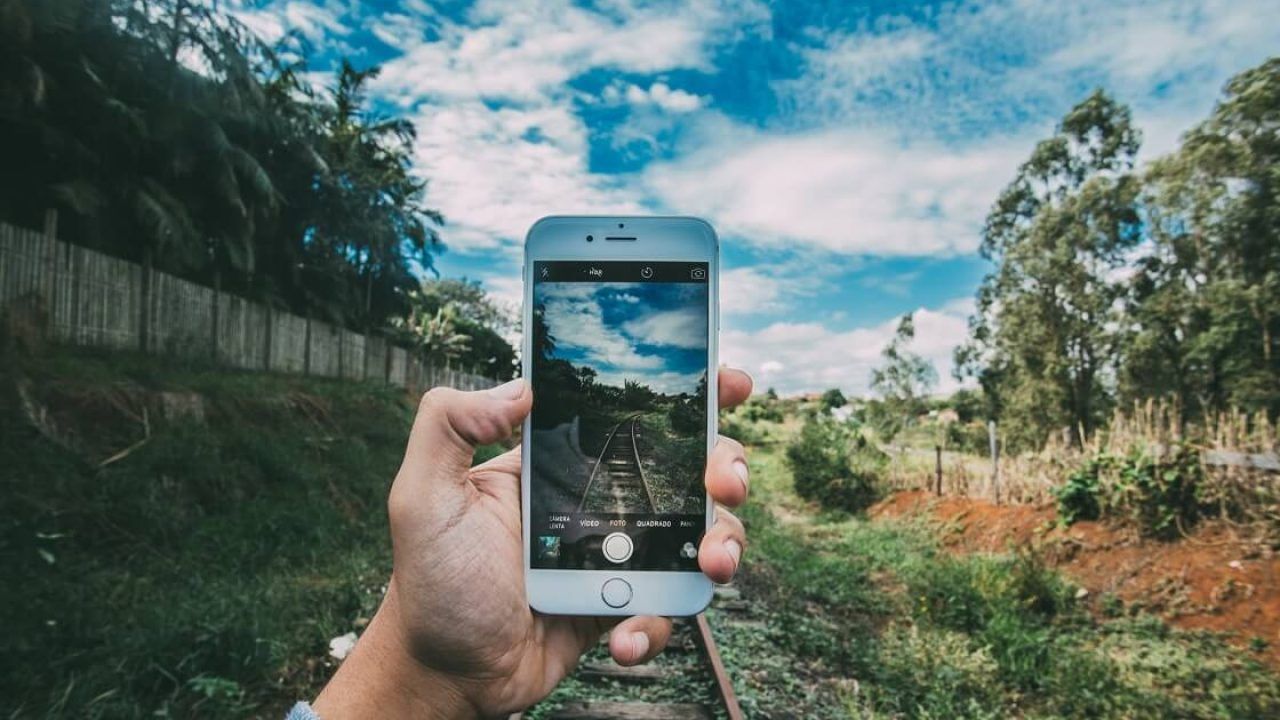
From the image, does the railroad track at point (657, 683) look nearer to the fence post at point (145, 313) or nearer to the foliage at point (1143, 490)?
the foliage at point (1143, 490)

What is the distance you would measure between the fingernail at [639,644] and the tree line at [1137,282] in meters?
19.6

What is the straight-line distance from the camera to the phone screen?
2.00m

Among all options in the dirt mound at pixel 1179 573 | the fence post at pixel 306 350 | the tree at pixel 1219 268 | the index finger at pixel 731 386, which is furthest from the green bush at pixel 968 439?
the index finger at pixel 731 386

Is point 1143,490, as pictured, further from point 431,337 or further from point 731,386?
point 431,337

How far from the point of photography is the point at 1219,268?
2278cm

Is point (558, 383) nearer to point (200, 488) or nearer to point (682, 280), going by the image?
point (682, 280)

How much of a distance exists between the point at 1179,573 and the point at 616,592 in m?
7.95

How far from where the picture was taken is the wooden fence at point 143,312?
→ 1046 cm

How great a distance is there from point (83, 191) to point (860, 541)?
16506 millimetres

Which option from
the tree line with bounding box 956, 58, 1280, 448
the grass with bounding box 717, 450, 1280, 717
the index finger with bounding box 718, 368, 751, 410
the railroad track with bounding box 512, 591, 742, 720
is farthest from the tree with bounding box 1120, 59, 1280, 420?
the index finger with bounding box 718, 368, 751, 410

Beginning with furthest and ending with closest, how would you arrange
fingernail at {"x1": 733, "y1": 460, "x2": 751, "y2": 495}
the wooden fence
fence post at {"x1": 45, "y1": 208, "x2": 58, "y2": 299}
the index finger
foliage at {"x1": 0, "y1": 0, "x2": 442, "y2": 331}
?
foliage at {"x1": 0, "y1": 0, "x2": 442, "y2": 331}
fence post at {"x1": 45, "y1": 208, "x2": 58, "y2": 299}
the wooden fence
the index finger
fingernail at {"x1": 733, "y1": 460, "x2": 751, "y2": 495}

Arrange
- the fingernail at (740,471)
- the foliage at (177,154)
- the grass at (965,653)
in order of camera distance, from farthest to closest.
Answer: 1. the foliage at (177,154)
2. the grass at (965,653)
3. the fingernail at (740,471)

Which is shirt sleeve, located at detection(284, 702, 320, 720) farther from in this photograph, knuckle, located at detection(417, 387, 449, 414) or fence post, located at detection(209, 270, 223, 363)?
fence post, located at detection(209, 270, 223, 363)

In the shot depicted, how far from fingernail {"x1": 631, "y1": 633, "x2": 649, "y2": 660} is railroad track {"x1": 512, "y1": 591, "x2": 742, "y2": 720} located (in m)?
2.30
